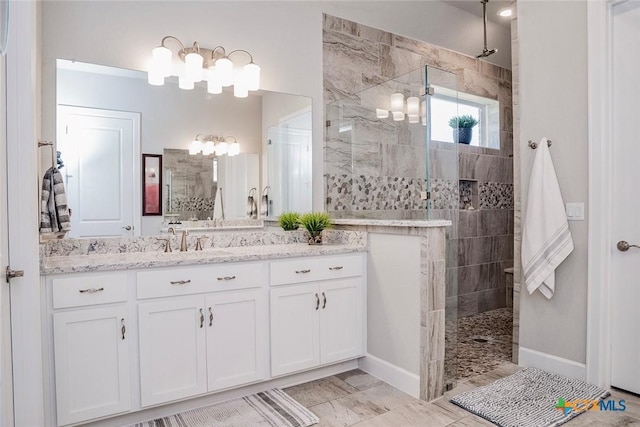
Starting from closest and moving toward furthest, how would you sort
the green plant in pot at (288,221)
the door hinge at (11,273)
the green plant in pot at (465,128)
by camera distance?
1. the door hinge at (11,273)
2. the green plant in pot at (288,221)
3. the green plant in pot at (465,128)

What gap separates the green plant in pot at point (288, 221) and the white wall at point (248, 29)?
249 millimetres

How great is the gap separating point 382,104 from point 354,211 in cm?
86

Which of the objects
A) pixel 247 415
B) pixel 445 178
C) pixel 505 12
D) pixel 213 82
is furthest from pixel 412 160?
pixel 505 12

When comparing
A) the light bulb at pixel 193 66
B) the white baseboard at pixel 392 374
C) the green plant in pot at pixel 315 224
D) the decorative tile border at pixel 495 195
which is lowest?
the white baseboard at pixel 392 374

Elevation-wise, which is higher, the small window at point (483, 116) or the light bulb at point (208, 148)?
the small window at point (483, 116)

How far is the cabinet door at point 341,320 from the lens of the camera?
8.66 ft

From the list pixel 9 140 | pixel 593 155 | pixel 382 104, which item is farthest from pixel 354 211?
pixel 9 140

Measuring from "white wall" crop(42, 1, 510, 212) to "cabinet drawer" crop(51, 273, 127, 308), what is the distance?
0.95 meters

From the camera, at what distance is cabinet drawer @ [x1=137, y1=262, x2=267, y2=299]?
211cm

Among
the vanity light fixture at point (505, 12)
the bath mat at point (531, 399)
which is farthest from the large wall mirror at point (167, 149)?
the vanity light fixture at point (505, 12)

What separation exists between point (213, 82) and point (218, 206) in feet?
2.77

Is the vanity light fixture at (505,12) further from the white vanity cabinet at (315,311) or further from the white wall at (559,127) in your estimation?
the white vanity cabinet at (315,311)

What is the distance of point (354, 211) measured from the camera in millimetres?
3283

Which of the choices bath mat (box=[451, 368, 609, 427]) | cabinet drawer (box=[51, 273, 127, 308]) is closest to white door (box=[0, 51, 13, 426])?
cabinet drawer (box=[51, 273, 127, 308])
